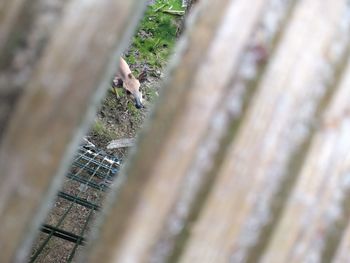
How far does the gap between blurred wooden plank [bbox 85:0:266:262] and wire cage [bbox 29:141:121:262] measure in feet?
10.3

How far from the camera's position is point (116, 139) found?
5.14 meters

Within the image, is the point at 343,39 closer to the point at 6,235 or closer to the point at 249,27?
the point at 249,27

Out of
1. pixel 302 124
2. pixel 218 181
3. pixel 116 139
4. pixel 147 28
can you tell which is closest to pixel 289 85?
pixel 302 124

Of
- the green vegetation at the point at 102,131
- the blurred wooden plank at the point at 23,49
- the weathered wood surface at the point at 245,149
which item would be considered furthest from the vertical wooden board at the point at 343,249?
the green vegetation at the point at 102,131

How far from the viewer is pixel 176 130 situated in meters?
0.81

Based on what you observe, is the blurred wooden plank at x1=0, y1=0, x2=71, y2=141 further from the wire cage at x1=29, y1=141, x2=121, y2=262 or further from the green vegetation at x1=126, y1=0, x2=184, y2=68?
the green vegetation at x1=126, y1=0, x2=184, y2=68

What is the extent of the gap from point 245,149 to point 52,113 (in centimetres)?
35

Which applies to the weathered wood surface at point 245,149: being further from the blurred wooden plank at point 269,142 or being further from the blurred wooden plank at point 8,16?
the blurred wooden plank at point 8,16

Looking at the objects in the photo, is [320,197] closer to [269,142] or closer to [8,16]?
[269,142]

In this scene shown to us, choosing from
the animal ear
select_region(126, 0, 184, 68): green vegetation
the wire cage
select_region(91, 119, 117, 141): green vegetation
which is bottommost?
the wire cage

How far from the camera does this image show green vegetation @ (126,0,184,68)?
5.84 metres

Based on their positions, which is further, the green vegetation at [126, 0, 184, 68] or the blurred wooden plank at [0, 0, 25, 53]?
the green vegetation at [126, 0, 184, 68]

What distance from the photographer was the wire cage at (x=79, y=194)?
3885 millimetres

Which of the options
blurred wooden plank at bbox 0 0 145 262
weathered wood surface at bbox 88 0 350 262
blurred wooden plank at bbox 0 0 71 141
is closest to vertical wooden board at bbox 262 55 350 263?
weathered wood surface at bbox 88 0 350 262
